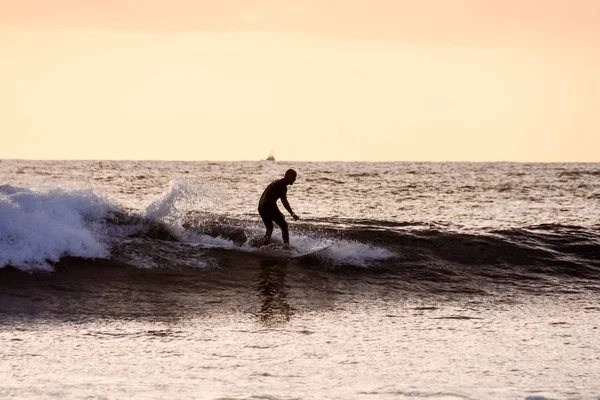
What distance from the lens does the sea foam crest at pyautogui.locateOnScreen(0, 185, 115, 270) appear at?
51.0 feet

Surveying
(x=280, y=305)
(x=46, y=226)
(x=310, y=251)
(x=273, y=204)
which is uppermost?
A: (x=273, y=204)

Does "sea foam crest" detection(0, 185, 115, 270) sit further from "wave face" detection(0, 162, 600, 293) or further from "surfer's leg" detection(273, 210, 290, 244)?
"surfer's leg" detection(273, 210, 290, 244)

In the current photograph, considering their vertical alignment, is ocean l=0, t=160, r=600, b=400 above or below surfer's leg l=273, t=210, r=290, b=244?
below

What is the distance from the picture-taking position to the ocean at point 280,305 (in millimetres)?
8688

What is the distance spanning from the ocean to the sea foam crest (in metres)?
0.04

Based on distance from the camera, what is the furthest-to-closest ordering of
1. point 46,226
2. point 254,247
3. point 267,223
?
1. point 254,247
2. point 267,223
3. point 46,226

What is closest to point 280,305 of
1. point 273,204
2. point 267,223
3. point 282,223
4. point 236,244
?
point 282,223

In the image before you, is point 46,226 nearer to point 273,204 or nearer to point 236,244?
point 236,244

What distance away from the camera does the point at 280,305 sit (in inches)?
544

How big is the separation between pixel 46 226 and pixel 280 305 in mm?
5414

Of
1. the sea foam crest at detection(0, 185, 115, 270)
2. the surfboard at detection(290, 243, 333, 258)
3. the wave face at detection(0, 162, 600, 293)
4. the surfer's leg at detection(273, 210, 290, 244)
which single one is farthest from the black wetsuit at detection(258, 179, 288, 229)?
the sea foam crest at detection(0, 185, 115, 270)

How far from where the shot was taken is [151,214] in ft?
63.2

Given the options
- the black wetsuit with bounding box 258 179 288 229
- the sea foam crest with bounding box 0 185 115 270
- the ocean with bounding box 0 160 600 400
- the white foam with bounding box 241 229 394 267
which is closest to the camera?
the ocean with bounding box 0 160 600 400

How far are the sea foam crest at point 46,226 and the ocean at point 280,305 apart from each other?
38 millimetres
